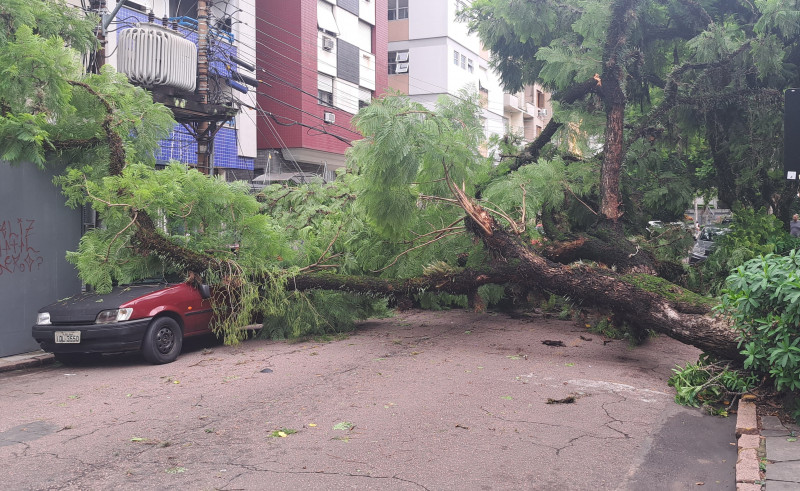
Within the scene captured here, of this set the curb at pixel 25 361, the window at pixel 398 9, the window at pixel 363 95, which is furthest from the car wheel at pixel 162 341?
the window at pixel 398 9

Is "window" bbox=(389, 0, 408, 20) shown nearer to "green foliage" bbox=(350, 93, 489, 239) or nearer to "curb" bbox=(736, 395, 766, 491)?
"green foliage" bbox=(350, 93, 489, 239)

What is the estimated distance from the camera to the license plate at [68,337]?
912 centimetres

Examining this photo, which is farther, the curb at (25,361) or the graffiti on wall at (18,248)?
the graffiti on wall at (18,248)

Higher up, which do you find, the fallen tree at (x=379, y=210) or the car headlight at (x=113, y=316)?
the fallen tree at (x=379, y=210)

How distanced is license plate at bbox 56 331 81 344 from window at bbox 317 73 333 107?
844 inches

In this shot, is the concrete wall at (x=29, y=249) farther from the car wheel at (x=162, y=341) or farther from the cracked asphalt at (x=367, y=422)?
the car wheel at (x=162, y=341)

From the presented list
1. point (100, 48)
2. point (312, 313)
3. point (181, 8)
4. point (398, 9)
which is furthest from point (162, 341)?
point (398, 9)

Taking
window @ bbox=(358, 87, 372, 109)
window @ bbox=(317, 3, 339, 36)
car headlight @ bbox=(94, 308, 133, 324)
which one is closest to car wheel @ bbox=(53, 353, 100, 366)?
car headlight @ bbox=(94, 308, 133, 324)

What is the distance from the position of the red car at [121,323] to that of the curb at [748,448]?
7.12m

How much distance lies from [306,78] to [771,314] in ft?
80.1

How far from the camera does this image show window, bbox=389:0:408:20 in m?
39.6

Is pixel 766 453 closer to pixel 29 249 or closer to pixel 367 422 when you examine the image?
pixel 367 422

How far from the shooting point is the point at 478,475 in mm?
4980

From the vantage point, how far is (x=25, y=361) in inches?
392
